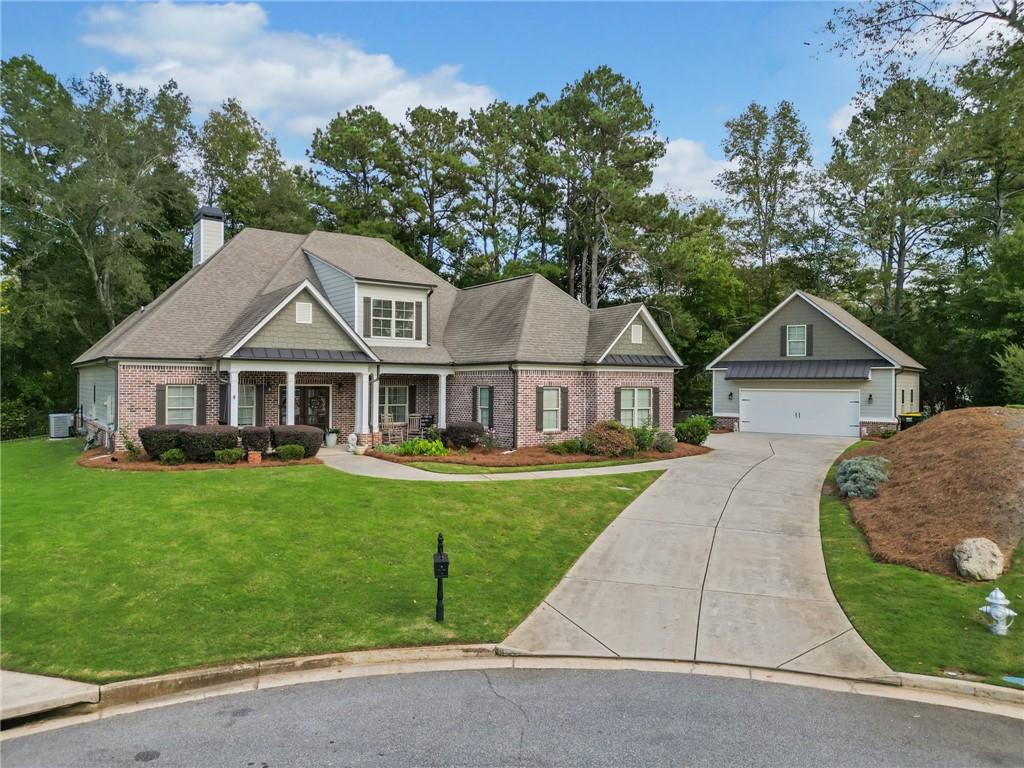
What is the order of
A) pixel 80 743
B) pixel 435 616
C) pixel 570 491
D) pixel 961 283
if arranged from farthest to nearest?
1. pixel 961 283
2. pixel 570 491
3. pixel 435 616
4. pixel 80 743

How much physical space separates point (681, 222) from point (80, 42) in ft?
105

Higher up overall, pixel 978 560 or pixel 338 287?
pixel 338 287

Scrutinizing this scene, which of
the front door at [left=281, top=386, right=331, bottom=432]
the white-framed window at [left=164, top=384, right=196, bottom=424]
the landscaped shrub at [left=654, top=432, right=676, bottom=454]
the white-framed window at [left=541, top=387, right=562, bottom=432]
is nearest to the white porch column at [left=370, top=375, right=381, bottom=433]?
the front door at [left=281, top=386, right=331, bottom=432]

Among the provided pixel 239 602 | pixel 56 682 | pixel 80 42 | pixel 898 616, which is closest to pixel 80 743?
pixel 56 682

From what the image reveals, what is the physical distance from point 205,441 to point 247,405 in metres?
4.27

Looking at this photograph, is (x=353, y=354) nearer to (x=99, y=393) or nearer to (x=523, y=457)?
(x=523, y=457)

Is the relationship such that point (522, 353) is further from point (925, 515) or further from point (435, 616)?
point (435, 616)

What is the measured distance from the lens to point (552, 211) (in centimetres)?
4350

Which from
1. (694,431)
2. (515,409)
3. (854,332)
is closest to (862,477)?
(694,431)

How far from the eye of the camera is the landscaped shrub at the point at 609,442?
20.5 meters

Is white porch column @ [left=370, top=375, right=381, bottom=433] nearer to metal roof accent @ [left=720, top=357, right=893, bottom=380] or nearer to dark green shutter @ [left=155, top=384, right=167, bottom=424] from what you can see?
dark green shutter @ [left=155, top=384, right=167, bottom=424]

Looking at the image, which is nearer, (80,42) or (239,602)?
(239,602)

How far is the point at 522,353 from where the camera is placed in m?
21.6

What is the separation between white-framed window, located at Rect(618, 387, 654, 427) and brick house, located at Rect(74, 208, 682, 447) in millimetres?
60
